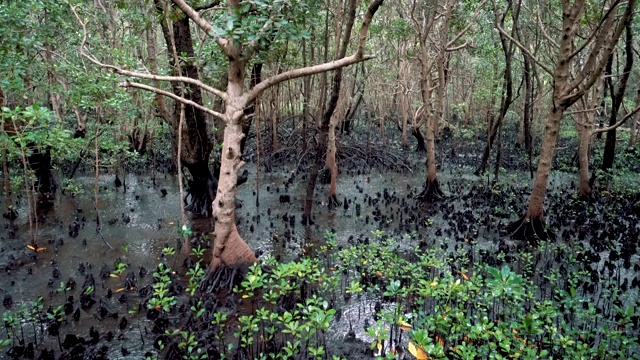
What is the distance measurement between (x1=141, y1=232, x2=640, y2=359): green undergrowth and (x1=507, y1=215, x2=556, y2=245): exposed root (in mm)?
423

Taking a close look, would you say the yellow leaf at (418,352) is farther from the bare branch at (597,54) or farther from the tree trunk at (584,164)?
the tree trunk at (584,164)

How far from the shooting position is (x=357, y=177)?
42.8 ft

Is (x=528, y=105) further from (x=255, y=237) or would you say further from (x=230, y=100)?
(x=230, y=100)

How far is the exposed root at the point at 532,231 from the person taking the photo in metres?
7.08

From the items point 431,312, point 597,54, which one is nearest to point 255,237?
point 431,312

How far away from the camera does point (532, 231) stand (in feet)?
23.4

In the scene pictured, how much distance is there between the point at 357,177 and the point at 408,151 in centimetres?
587

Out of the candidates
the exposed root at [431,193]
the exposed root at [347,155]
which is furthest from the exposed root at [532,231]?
the exposed root at [347,155]

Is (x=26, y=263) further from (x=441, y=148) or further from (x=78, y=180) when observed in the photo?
(x=441, y=148)

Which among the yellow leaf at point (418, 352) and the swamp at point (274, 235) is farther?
the swamp at point (274, 235)

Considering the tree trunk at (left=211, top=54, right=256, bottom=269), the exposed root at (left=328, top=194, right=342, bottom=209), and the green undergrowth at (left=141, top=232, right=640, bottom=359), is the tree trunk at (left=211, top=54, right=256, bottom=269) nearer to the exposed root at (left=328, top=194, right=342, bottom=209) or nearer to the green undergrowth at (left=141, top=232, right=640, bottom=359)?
the green undergrowth at (left=141, top=232, right=640, bottom=359)

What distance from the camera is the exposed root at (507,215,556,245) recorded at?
7082 mm

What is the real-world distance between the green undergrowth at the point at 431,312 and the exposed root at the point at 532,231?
423mm

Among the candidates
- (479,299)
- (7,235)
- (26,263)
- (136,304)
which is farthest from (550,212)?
(7,235)
